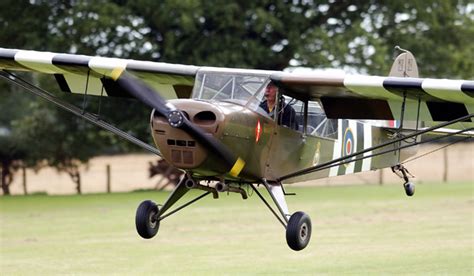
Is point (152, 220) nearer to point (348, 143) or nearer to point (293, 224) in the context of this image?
point (293, 224)

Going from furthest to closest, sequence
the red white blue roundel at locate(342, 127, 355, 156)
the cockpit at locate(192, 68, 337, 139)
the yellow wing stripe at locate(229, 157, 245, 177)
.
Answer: the red white blue roundel at locate(342, 127, 355, 156)
the cockpit at locate(192, 68, 337, 139)
the yellow wing stripe at locate(229, 157, 245, 177)

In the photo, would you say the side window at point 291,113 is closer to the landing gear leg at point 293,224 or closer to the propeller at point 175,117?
the landing gear leg at point 293,224

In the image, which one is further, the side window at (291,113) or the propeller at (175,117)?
the side window at (291,113)

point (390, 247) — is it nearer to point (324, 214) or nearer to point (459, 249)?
point (459, 249)

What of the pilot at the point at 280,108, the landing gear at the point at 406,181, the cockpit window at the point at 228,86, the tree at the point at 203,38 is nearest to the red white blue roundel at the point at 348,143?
the landing gear at the point at 406,181

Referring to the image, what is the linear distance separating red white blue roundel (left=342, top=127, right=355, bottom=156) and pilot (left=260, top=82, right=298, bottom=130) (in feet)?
6.43

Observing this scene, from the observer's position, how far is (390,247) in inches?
930

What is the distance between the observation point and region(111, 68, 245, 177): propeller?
45.4ft

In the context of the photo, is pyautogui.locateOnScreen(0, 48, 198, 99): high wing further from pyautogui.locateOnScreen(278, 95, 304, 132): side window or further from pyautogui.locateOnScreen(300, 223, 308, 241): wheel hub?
pyautogui.locateOnScreen(300, 223, 308, 241): wheel hub

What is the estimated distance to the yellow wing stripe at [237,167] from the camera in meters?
14.8

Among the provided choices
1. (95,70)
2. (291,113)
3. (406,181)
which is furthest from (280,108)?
(406,181)

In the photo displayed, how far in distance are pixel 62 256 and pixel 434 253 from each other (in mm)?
7531

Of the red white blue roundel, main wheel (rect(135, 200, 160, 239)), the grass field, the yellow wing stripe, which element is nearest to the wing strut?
main wheel (rect(135, 200, 160, 239))

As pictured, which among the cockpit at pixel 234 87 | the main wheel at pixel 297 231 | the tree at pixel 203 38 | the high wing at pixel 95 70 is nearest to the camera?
the cockpit at pixel 234 87
